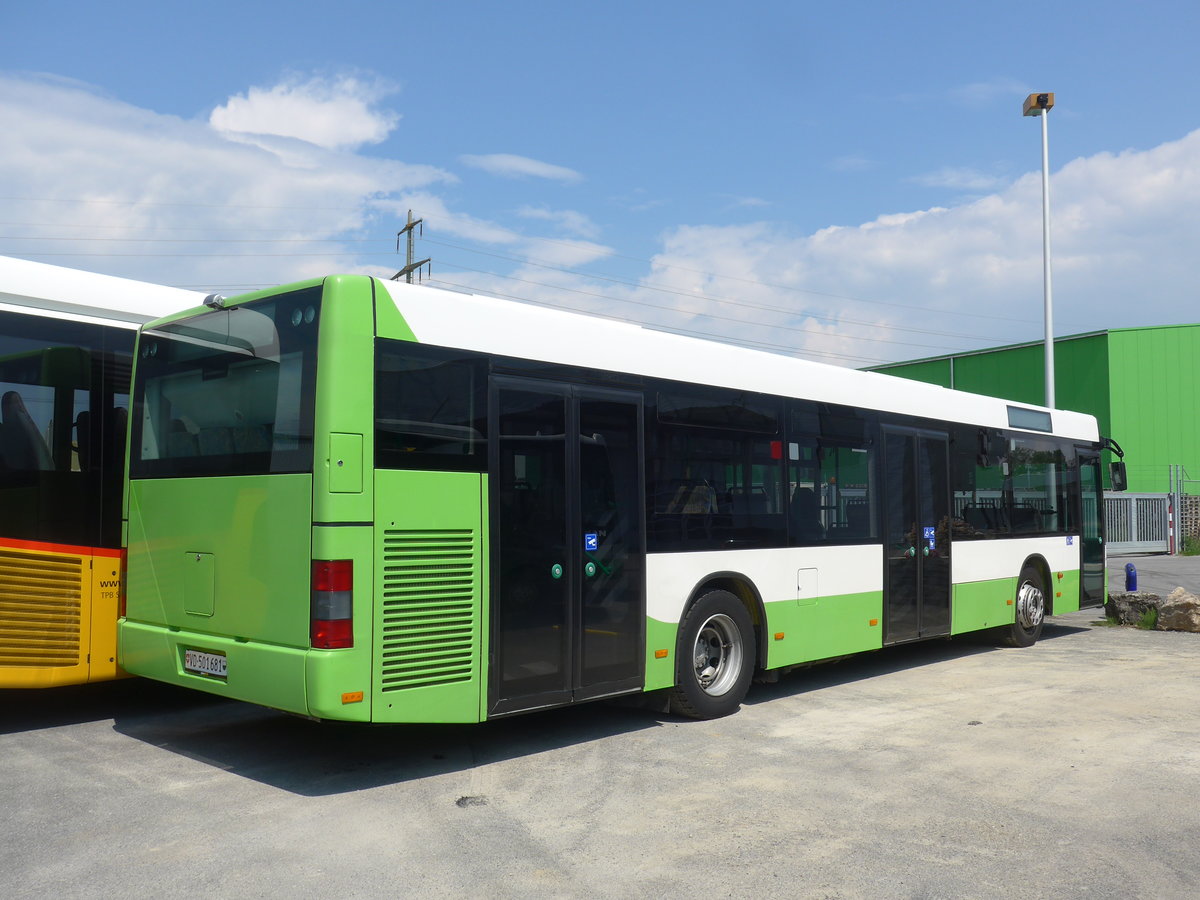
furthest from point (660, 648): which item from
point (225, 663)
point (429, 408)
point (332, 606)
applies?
point (225, 663)

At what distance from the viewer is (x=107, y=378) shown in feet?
25.8

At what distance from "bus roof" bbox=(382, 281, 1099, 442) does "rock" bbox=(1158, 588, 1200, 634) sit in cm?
545

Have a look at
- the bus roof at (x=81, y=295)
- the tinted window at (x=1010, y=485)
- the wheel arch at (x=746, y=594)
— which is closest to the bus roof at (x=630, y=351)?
the tinted window at (x=1010, y=485)

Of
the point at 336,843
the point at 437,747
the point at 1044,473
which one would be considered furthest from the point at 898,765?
the point at 1044,473

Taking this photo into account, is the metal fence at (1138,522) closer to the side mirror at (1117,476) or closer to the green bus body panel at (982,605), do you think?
the side mirror at (1117,476)

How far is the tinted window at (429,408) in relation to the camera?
5977mm

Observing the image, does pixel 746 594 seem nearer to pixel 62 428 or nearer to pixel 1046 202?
pixel 62 428

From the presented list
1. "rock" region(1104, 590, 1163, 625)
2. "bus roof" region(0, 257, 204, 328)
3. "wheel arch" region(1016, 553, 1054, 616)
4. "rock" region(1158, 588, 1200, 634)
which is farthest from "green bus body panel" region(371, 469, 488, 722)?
"rock" region(1104, 590, 1163, 625)

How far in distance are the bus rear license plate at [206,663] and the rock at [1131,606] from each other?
41.9 ft

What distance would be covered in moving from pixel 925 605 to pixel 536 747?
202 inches

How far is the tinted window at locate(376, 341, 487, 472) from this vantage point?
598 cm

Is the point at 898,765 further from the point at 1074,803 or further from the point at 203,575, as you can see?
the point at 203,575

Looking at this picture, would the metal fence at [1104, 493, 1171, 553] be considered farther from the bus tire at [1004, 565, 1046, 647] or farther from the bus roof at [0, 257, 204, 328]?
the bus roof at [0, 257, 204, 328]

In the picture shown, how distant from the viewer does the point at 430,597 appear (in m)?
6.07
